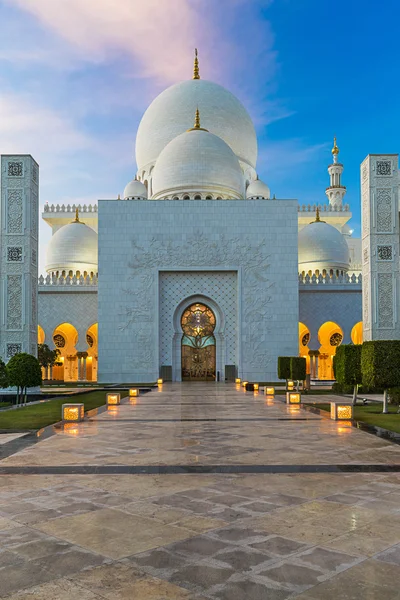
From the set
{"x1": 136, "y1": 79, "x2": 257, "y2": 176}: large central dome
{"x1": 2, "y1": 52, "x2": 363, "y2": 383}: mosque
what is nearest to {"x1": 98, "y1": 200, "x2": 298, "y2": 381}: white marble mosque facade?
{"x1": 2, "y1": 52, "x2": 363, "y2": 383}: mosque

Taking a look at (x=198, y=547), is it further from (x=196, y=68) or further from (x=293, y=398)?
(x=196, y=68)

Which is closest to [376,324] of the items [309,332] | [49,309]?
[309,332]

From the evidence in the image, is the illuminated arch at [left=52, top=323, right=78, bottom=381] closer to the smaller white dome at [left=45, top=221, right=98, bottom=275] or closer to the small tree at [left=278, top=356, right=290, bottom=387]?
the smaller white dome at [left=45, top=221, right=98, bottom=275]

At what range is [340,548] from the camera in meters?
2.62

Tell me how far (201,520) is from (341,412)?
5.58 m

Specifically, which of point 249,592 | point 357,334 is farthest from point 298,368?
point 249,592

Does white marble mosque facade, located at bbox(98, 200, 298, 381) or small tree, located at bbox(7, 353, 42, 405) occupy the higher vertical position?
white marble mosque facade, located at bbox(98, 200, 298, 381)

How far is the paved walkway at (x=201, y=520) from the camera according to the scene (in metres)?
2.23

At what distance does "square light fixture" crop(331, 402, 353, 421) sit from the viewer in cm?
817

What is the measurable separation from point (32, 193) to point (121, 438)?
11563mm

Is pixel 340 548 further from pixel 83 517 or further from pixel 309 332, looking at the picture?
pixel 309 332

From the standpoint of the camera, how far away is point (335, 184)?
32531 millimetres

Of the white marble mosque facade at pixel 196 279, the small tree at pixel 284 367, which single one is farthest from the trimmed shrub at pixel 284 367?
the white marble mosque facade at pixel 196 279

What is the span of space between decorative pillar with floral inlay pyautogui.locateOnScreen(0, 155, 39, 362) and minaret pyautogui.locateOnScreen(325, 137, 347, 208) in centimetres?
2058
